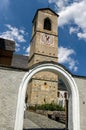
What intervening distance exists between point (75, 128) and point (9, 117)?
11.9ft

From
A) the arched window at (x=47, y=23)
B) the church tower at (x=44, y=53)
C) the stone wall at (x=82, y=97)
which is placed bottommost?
the stone wall at (x=82, y=97)

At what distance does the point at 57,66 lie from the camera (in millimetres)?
9836

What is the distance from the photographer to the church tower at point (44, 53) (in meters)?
33.4

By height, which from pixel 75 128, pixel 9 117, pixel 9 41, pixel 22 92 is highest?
pixel 9 41

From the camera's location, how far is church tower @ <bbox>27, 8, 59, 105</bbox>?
33438 mm

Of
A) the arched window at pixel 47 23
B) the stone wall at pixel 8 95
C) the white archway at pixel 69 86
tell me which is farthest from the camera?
the arched window at pixel 47 23

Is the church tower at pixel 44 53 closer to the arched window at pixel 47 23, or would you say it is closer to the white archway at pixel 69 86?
the arched window at pixel 47 23

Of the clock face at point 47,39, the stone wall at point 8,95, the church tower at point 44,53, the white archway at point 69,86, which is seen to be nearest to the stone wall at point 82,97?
the white archway at point 69,86

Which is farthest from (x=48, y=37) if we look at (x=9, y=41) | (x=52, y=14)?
(x=9, y=41)

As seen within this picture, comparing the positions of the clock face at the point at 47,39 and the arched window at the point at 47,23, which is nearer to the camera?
the clock face at the point at 47,39

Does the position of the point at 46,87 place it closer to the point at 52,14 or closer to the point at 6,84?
the point at 52,14

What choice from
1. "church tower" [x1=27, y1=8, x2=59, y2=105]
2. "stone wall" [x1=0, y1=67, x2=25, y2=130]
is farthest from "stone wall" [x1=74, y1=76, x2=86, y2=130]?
"church tower" [x1=27, y1=8, x2=59, y2=105]

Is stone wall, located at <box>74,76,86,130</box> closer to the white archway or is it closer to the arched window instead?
the white archway

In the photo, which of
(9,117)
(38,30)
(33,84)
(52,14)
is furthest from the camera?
(52,14)
